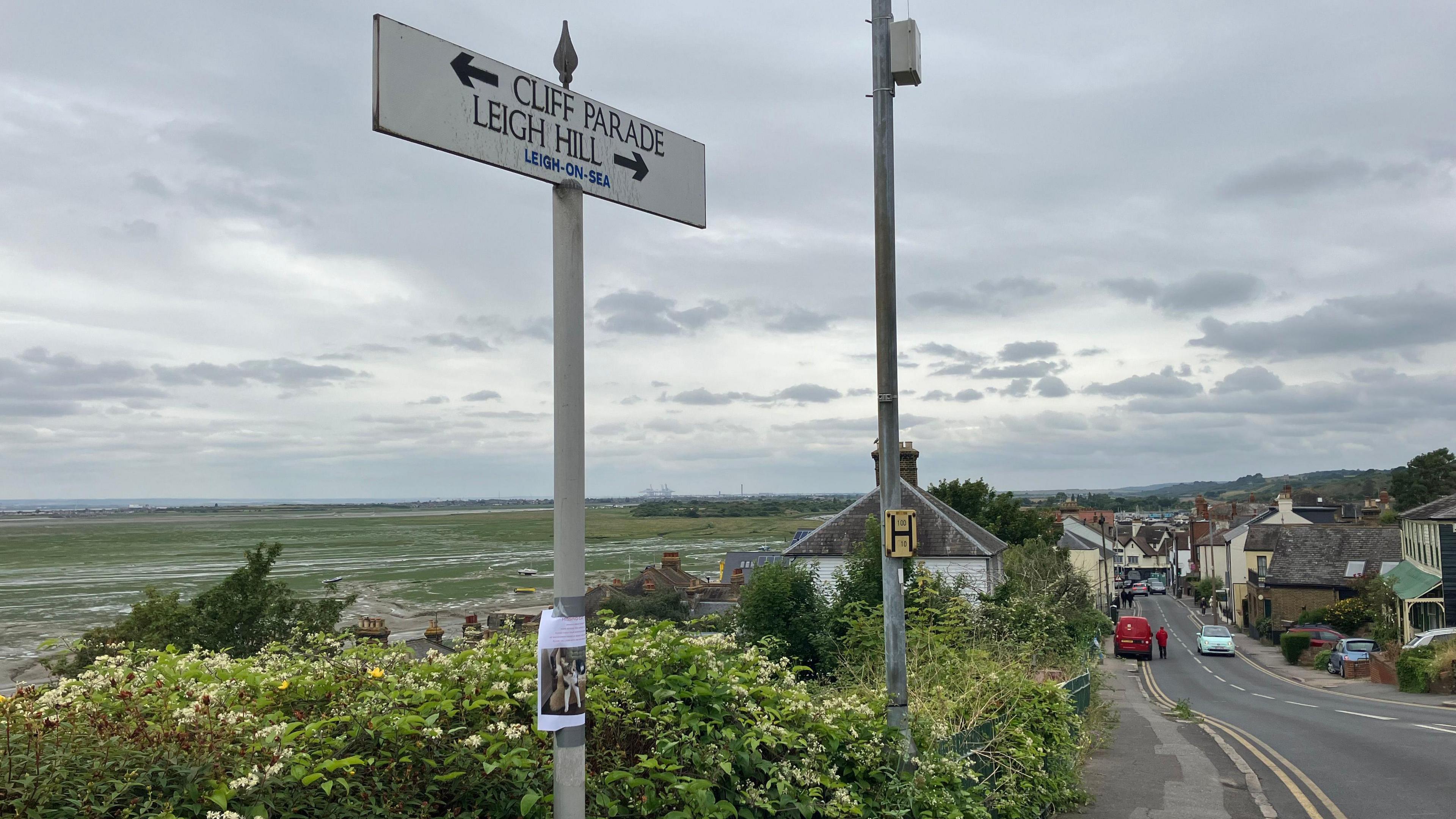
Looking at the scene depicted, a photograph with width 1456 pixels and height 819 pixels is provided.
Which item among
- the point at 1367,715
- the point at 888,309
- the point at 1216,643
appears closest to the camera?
the point at 888,309

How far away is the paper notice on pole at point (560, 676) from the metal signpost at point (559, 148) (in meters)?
0.03

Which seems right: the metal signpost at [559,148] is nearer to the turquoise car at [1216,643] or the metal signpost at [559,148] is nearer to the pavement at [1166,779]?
the pavement at [1166,779]

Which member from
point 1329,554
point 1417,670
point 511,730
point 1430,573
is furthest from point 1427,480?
point 511,730

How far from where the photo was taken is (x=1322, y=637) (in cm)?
4694

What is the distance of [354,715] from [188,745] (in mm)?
673

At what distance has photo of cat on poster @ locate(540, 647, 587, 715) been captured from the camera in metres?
3.21

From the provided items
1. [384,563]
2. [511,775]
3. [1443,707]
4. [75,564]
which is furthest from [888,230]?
[75,564]

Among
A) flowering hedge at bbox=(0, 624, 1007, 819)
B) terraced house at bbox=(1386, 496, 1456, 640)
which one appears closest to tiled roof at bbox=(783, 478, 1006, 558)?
terraced house at bbox=(1386, 496, 1456, 640)

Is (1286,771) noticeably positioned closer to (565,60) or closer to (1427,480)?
(565,60)

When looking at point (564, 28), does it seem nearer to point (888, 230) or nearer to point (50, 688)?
point (50, 688)

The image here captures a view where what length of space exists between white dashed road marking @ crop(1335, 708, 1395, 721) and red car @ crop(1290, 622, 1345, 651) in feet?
75.7

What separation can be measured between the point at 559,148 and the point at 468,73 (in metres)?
0.41

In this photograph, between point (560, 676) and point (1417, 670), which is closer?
point (560, 676)

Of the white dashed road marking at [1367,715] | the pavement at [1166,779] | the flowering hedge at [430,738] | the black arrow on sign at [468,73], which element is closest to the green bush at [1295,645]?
the white dashed road marking at [1367,715]
